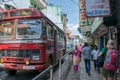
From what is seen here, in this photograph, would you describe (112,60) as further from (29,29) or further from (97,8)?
(29,29)

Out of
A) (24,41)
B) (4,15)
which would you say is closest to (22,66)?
(24,41)

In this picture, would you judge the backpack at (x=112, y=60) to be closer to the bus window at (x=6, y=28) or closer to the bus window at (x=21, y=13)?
the bus window at (x=21, y=13)

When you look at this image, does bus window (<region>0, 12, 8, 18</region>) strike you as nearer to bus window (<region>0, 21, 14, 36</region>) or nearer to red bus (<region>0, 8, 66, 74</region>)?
red bus (<region>0, 8, 66, 74</region>)

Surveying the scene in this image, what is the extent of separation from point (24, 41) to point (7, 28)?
1.33m

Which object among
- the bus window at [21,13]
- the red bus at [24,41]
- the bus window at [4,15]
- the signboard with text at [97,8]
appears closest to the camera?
the signboard with text at [97,8]

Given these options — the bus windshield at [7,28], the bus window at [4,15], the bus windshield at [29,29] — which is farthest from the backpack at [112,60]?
the bus window at [4,15]

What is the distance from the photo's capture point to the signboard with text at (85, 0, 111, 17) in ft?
34.8

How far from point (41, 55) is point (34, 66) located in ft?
2.15

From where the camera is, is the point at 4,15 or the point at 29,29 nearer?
the point at 29,29

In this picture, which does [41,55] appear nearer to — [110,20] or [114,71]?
[110,20]

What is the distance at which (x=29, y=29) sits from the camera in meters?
15.0

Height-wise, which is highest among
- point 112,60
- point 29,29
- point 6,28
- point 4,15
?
point 4,15

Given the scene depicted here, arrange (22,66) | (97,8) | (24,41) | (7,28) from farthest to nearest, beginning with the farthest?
(7,28) → (24,41) → (22,66) → (97,8)

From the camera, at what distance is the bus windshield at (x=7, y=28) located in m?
15.4
